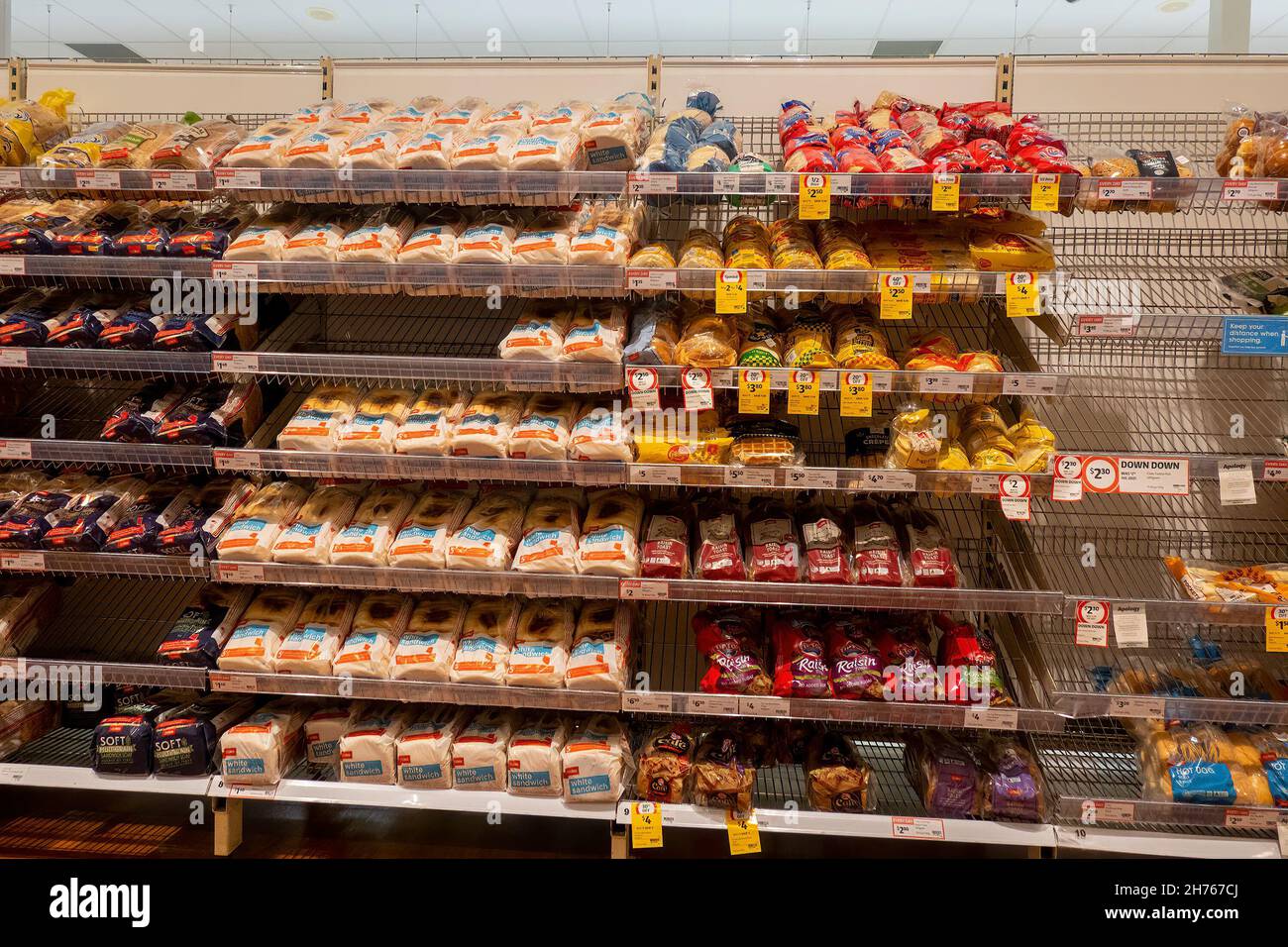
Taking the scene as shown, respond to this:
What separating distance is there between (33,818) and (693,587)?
7.54ft

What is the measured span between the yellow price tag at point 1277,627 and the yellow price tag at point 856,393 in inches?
42.9

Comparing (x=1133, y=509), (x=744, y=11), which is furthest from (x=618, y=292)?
(x=744, y=11)

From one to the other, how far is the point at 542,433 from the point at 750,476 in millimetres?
557

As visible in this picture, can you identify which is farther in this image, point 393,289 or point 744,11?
point 744,11

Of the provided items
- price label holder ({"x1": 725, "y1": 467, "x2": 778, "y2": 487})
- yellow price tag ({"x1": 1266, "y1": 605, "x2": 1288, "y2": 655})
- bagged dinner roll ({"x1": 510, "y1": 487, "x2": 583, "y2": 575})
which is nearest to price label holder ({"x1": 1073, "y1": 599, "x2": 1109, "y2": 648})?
yellow price tag ({"x1": 1266, "y1": 605, "x2": 1288, "y2": 655})

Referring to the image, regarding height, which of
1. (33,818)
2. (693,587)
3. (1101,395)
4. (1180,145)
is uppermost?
(1180,145)

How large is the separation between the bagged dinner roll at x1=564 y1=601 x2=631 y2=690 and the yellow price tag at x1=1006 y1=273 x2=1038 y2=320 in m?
1.30

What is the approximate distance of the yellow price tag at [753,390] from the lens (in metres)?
2.11

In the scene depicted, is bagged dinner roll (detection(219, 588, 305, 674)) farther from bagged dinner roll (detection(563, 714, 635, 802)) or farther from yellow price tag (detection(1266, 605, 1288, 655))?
yellow price tag (detection(1266, 605, 1288, 655))

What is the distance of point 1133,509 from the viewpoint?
2656mm

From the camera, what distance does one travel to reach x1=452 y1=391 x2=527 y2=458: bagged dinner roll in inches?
88.3

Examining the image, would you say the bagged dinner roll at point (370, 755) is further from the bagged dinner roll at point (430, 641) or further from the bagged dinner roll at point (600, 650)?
the bagged dinner roll at point (600, 650)

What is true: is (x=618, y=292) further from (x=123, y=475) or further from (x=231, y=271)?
(x=123, y=475)
